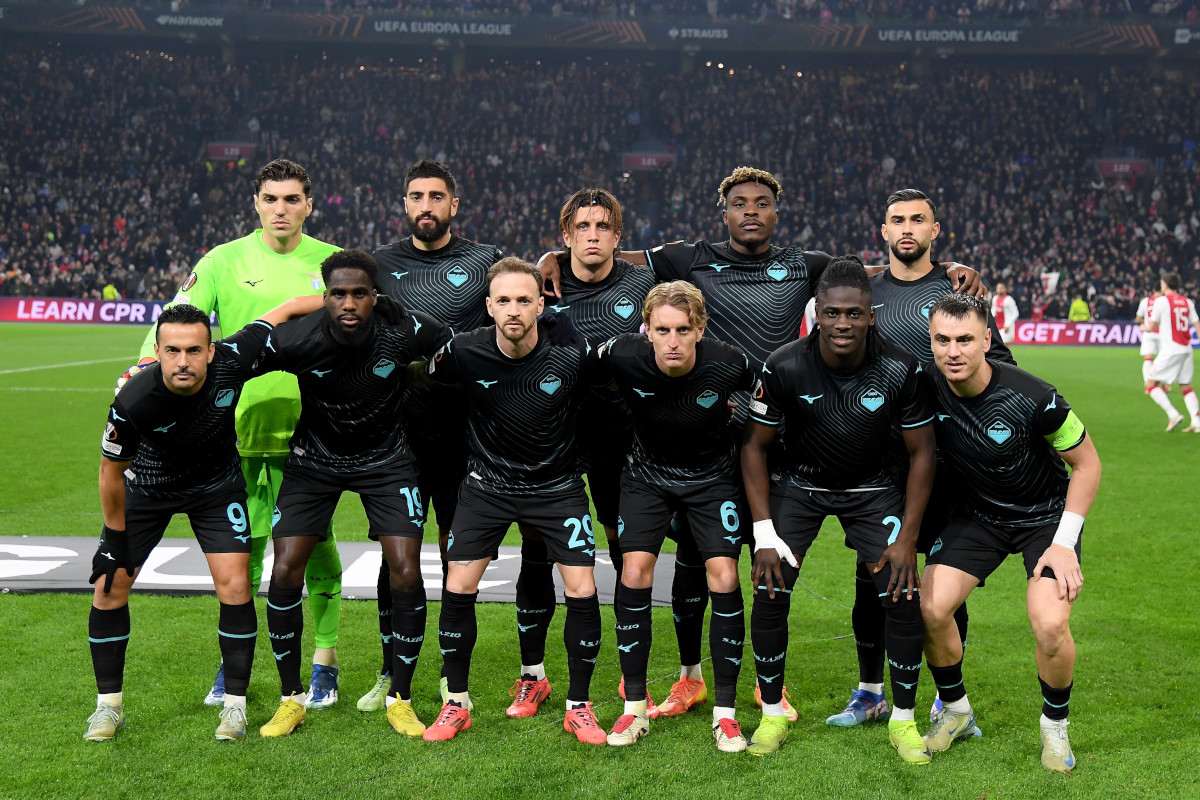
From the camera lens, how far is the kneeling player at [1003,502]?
161 inches

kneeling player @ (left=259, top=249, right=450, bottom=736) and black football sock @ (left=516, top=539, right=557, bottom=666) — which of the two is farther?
black football sock @ (left=516, top=539, right=557, bottom=666)

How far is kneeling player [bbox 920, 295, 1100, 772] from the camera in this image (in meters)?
4.08

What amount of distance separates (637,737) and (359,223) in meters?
31.2

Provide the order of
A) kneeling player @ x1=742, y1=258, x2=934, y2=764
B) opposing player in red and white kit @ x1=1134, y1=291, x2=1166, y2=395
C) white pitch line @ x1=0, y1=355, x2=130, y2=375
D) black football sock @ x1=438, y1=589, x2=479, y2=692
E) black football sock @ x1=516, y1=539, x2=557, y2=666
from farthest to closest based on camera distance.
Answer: white pitch line @ x1=0, y1=355, x2=130, y2=375, opposing player in red and white kit @ x1=1134, y1=291, x2=1166, y2=395, black football sock @ x1=516, y1=539, x2=557, y2=666, black football sock @ x1=438, y1=589, x2=479, y2=692, kneeling player @ x1=742, y1=258, x2=934, y2=764

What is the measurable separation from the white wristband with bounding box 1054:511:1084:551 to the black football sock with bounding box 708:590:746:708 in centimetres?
128

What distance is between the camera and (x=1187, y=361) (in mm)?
13789

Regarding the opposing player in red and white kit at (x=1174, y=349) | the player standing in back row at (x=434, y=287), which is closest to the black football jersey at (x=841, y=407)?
the player standing in back row at (x=434, y=287)

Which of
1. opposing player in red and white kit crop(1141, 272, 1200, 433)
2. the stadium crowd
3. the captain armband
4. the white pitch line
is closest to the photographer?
the captain armband

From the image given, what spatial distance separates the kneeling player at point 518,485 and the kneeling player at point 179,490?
0.83 m

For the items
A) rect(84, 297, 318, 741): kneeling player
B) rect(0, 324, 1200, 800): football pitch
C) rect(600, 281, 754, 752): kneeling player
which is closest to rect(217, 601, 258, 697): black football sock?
rect(84, 297, 318, 741): kneeling player

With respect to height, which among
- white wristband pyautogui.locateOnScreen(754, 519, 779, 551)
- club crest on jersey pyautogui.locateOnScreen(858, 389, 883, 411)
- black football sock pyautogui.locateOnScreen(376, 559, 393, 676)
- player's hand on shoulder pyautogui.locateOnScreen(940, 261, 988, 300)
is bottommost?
black football sock pyautogui.locateOnScreen(376, 559, 393, 676)

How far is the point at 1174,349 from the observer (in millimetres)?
13586

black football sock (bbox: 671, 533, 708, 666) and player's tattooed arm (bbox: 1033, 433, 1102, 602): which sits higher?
player's tattooed arm (bbox: 1033, 433, 1102, 602)

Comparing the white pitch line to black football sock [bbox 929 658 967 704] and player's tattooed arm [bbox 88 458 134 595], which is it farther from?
black football sock [bbox 929 658 967 704]
